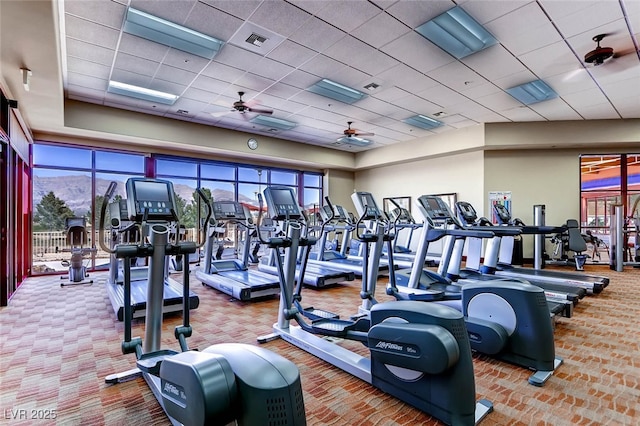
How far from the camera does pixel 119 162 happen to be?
799cm

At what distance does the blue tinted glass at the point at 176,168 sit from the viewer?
8609mm

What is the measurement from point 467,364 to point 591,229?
9.38m

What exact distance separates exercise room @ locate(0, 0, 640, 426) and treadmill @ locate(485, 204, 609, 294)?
0.19ft

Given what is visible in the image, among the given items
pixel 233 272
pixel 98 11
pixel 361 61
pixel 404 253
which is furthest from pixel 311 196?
pixel 98 11

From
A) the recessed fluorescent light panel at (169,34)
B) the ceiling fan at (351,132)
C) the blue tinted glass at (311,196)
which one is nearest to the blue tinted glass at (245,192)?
the blue tinted glass at (311,196)

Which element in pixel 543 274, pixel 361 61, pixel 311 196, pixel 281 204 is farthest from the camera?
pixel 311 196

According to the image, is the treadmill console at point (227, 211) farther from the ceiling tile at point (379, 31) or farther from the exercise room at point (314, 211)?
the ceiling tile at point (379, 31)

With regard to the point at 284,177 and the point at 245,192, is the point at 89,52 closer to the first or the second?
the point at 245,192

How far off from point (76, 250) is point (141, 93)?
10.5 ft

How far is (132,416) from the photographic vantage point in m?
2.06

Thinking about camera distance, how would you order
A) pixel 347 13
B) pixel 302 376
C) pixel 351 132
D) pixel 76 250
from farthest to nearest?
pixel 351 132 < pixel 76 250 < pixel 347 13 < pixel 302 376

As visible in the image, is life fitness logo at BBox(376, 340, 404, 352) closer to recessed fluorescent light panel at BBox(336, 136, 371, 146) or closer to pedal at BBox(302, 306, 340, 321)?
pedal at BBox(302, 306, 340, 321)

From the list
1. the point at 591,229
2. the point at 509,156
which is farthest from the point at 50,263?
the point at 591,229

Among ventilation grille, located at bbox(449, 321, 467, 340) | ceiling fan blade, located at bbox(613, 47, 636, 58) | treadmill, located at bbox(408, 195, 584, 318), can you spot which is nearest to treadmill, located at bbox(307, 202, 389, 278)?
treadmill, located at bbox(408, 195, 584, 318)
